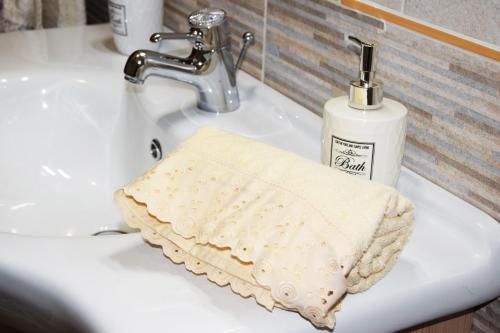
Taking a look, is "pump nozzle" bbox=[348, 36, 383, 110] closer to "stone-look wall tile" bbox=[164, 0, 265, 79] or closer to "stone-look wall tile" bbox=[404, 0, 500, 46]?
"stone-look wall tile" bbox=[404, 0, 500, 46]

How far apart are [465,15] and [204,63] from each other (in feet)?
1.11

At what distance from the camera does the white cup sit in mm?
1024

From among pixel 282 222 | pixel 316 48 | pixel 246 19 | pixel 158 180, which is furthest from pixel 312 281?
pixel 246 19

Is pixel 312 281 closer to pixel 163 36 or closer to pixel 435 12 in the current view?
pixel 435 12

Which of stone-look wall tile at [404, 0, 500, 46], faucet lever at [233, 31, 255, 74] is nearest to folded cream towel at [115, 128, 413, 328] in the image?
stone-look wall tile at [404, 0, 500, 46]

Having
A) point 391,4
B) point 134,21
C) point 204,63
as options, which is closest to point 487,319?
point 391,4

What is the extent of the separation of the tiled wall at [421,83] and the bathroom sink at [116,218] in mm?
23

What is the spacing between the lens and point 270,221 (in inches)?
21.1

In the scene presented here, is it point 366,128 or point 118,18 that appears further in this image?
point 118,18

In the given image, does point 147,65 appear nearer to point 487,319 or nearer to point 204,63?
point 204,63

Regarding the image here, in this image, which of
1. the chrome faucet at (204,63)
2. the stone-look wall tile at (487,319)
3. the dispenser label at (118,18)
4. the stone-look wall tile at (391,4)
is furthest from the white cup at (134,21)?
the stone-look wall tile at (487,319)

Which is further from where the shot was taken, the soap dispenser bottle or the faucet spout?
the faucet spout

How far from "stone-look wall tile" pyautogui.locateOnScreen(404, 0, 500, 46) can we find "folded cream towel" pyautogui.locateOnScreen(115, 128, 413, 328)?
15 centimetres

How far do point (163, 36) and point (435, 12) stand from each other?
321mm
